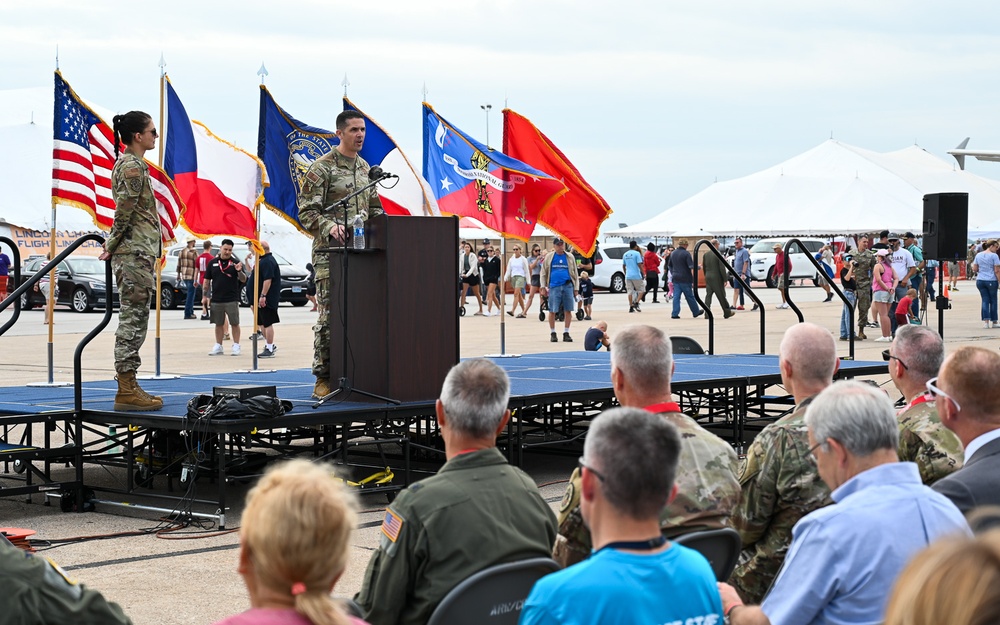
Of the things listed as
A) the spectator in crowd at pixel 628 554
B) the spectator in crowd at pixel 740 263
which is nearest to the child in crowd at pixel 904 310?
the spectator in crowd at pixel 740 263

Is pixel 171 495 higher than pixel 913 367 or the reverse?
the reverse

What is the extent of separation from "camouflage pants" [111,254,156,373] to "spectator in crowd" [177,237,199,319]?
20472 mm

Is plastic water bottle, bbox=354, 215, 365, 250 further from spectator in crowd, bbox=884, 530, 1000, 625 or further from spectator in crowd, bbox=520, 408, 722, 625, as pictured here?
spectator in crowd, bbox=884, 530, 1000, 625

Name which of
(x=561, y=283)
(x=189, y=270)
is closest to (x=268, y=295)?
(x=561, y=283)

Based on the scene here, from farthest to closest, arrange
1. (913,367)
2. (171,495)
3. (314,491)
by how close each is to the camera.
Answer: (171,495)
(913,367)
(314,491)

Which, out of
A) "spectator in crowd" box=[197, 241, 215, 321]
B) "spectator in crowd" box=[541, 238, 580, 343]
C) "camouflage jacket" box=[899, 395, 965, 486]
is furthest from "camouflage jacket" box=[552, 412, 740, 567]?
"spectator in crowd" box=[197, 241, 215, 321]

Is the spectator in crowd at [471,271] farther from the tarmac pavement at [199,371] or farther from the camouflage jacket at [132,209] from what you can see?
the camouflage jacket at [132,209]

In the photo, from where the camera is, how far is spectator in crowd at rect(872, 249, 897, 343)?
2138cm

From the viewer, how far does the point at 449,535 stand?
12.2 ft

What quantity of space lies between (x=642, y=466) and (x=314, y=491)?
848 mm

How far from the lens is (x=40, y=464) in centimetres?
1149

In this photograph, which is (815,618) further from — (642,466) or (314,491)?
(314,491)

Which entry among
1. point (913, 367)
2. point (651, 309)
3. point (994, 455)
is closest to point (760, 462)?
point (994, 455)

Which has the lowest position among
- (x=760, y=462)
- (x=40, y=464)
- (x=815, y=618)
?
(x=40, y=464)
